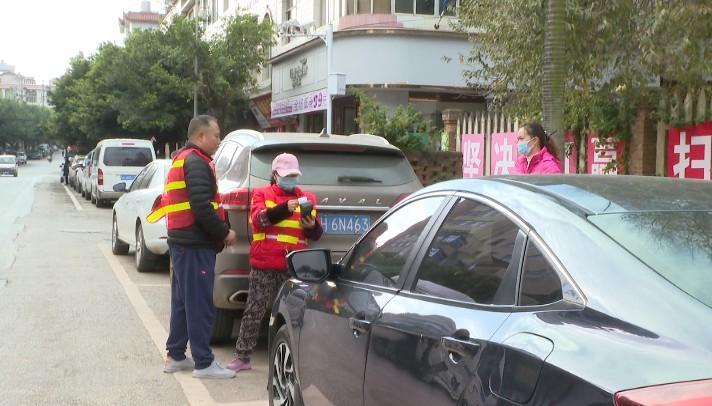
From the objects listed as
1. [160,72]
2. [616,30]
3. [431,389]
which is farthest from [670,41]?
[160,72]

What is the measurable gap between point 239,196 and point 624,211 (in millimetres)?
3876

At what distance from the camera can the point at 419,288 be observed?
10.3 feet

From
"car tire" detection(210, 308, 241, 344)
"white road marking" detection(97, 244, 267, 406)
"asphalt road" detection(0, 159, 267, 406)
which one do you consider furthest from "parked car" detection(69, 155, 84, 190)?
"car tire" detection(210, 308, 241, 344)

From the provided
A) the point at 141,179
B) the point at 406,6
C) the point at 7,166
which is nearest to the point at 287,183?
the point at 141,179

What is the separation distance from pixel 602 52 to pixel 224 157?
15.1 feet

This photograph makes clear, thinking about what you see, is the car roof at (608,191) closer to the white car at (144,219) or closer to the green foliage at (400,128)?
the white car at (144,219)

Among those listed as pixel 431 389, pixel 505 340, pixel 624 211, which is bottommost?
pixel 431 389

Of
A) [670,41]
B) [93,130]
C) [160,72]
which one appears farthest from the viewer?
[93,130]

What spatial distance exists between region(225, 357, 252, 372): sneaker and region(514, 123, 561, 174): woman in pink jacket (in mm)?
2796

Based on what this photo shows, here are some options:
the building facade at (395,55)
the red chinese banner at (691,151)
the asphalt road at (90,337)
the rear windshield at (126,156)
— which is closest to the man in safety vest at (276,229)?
the asphalt road at (90,337)

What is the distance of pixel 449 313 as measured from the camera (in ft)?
9.16

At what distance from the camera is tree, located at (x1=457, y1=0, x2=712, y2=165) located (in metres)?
8.02

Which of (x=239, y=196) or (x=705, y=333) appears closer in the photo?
(x=705, y=333)

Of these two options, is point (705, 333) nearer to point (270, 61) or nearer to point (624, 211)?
point (624, 211)
